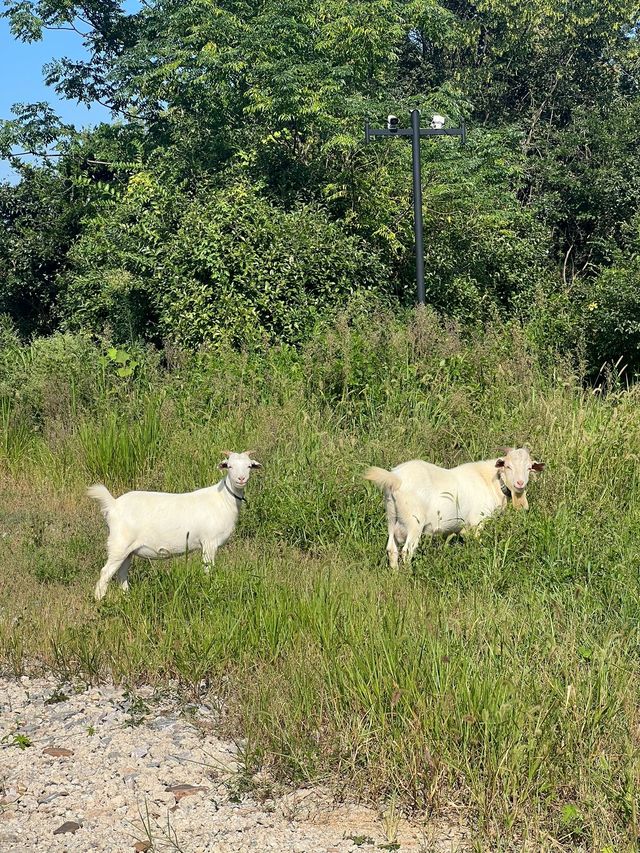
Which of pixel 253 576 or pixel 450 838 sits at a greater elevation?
pixel 253 576

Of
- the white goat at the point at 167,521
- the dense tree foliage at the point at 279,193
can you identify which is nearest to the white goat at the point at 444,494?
the white goat at the point at 167,521

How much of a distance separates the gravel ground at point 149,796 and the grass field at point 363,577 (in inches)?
7.0

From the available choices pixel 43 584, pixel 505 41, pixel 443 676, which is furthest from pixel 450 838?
pixel 505 41

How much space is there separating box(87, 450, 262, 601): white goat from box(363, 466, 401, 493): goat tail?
814 millimetres

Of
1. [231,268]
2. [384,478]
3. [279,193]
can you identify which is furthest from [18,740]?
[279,193]

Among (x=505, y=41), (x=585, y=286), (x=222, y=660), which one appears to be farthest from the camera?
(x=505, y=41)

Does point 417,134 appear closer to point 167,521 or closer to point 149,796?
point 167,521

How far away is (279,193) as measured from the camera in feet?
55.9

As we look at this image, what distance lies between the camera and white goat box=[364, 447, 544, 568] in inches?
282

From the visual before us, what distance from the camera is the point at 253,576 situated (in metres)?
6.52

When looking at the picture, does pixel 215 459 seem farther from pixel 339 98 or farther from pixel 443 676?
pixel 339 98

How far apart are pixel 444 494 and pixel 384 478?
56 centimetres

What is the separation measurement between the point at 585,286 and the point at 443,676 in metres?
14.7

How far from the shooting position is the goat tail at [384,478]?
6.96 m
